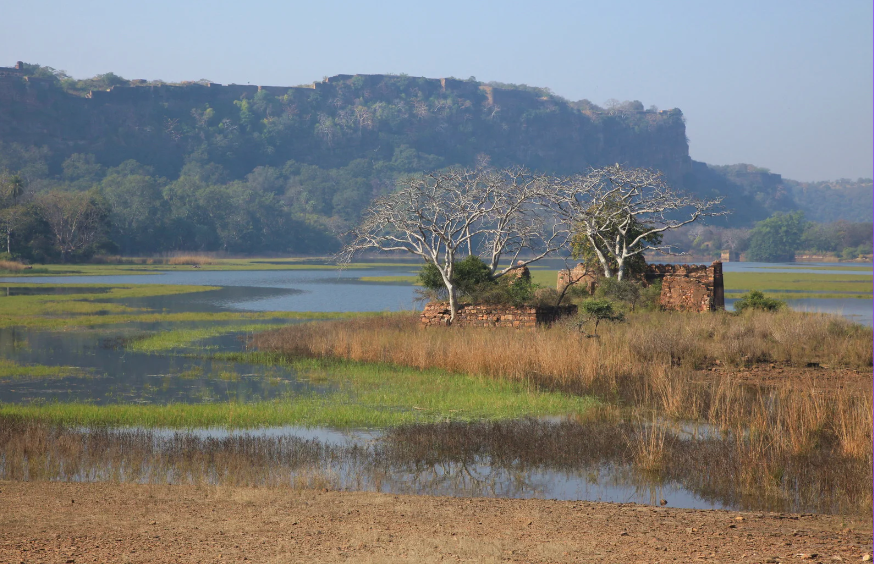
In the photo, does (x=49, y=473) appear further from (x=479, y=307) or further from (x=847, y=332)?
(x=847, y=332)

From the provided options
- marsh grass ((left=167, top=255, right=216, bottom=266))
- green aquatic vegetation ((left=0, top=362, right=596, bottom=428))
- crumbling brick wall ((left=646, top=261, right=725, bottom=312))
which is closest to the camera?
green aquatic vegetation ((left=0, top=362, right=596, bottom=428))

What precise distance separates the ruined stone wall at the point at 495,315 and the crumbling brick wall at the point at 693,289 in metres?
4.91

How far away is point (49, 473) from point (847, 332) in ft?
59.3

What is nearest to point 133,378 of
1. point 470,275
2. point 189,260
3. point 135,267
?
point 470,275

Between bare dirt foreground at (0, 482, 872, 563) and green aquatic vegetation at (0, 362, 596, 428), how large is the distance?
408cm

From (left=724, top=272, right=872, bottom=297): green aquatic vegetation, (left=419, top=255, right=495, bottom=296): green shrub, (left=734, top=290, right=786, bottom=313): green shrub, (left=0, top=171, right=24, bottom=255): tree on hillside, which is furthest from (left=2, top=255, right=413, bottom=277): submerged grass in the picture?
(left=734, top=290, right=786, bottom=313): green shrub

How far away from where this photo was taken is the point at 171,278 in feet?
208

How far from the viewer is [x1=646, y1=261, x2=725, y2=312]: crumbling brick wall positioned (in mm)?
28688

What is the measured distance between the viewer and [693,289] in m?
28.9

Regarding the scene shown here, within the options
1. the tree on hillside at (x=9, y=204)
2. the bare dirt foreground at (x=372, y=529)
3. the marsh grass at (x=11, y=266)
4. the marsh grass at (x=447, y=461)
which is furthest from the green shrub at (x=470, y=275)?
the tree on hillside at (x=9, y=204)

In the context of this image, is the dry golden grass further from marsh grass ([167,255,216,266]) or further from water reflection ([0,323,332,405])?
marsh grass ([167,255,216,266])

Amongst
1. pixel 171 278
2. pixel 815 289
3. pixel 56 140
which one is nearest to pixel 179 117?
pixel 56 140

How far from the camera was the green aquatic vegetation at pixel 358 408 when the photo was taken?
1314 centimetres

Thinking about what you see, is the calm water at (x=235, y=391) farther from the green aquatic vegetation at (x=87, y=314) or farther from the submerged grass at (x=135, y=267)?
the submerged grass at (x=135, y=267)
